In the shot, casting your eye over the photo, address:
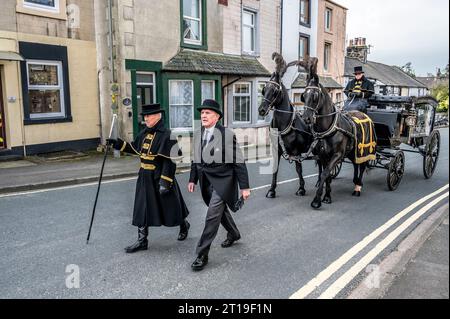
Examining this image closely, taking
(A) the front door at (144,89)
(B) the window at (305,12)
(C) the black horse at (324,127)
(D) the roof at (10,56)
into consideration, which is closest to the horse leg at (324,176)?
(C) the black horse at (324,127)

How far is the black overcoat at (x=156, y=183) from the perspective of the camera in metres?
5.34

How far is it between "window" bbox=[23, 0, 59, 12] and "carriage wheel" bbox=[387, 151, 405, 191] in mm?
11319

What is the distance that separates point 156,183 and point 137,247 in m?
0.91

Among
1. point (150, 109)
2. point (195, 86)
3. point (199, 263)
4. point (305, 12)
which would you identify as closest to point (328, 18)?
point (305, 12)

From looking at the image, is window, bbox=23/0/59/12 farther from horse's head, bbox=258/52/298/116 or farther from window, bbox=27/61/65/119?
horse's head, bbox=258/52/298/116

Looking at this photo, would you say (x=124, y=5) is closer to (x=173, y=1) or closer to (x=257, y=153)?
(x=173, y=1)

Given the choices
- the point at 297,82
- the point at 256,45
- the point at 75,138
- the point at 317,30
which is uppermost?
the point at 317,30

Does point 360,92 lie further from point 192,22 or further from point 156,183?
point 192,22

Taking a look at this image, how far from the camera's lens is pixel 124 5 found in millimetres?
13516

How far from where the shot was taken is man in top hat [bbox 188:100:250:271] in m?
4.94

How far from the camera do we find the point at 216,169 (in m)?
5.10

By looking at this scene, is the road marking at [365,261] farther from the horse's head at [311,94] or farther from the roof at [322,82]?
the roof at [322,82]

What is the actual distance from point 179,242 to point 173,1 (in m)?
11.7
